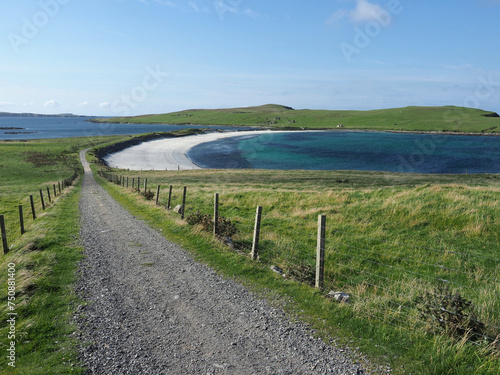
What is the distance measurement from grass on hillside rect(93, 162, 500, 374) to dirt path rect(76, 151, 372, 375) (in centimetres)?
94

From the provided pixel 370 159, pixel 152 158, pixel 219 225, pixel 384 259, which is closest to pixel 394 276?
pixel 384 259

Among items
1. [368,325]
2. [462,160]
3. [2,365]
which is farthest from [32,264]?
[462,160]

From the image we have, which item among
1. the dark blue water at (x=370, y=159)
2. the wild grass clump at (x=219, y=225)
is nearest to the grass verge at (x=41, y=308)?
the wild grass clump at (x=219, y=225)

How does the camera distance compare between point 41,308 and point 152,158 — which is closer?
point 41,308

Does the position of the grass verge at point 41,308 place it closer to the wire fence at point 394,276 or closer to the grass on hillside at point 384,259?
the grass on hillside at point 384,259

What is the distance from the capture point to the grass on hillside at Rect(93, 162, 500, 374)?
668 centimetres

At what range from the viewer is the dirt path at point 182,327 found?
625cm

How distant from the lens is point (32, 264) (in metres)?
11.3

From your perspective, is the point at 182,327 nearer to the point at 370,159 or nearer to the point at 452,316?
the point at 452,316

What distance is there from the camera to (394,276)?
10.3 metres

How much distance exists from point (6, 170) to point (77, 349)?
7668 centimetres

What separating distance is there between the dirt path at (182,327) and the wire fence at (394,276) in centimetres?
213

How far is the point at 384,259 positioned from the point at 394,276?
136 centimetres

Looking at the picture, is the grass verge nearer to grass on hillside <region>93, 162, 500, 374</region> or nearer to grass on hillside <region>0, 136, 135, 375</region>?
grass on hillside <region>0, 136, 135, 375</region>
